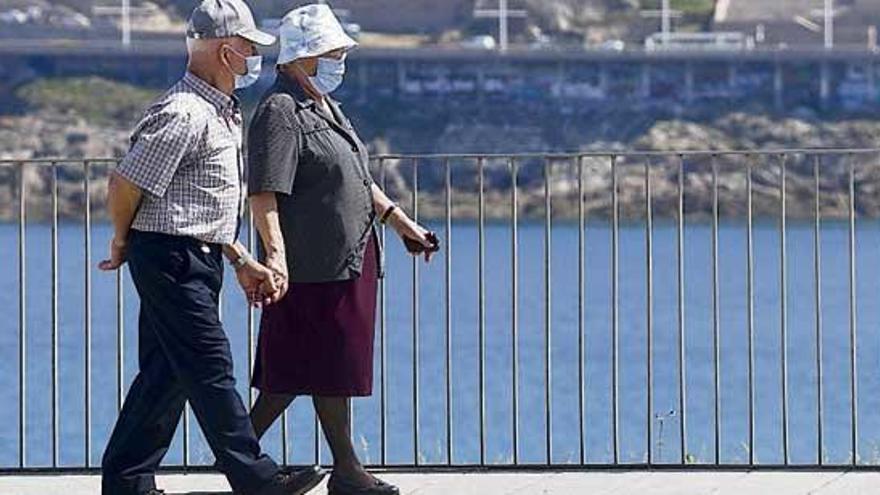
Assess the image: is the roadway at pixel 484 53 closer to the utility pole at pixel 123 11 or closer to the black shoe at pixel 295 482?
the utility pole at pixel 123 11

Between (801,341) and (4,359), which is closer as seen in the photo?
(4,359)

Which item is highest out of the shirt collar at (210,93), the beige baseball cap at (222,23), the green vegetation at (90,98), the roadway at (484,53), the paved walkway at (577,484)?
the beige baseball cap at (222,23)

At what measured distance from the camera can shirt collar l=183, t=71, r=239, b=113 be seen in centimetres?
746

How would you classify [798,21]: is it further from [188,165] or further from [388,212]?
[188,165]

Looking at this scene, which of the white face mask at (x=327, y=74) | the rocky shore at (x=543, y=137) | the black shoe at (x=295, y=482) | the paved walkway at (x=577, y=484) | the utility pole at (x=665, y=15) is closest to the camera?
the black shoe at (x=295, y=482)

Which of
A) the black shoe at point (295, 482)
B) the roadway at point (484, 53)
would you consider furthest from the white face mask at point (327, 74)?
A: the roadway at point (484, 53)

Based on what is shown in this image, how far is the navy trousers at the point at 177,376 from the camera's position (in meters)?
7.40

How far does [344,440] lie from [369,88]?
7592 centimetres

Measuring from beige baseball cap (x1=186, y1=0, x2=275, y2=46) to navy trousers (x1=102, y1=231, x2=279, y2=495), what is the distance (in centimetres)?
56

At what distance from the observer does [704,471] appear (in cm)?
884

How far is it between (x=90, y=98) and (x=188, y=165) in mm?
75529

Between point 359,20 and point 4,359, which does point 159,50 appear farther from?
point 4,359

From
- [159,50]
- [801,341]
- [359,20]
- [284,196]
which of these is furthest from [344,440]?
[359,20]

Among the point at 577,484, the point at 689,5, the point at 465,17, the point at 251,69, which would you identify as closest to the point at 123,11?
the point at 465,17
